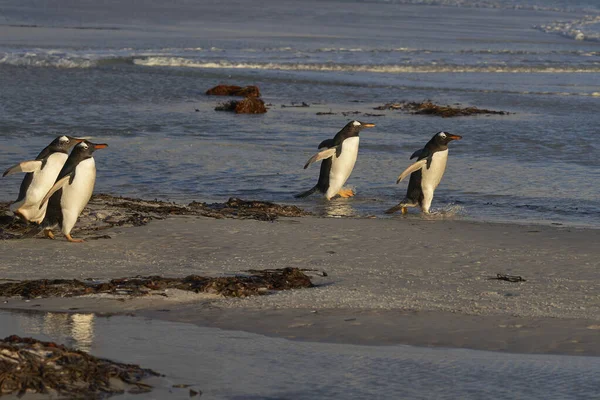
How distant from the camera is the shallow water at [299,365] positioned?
4043mm

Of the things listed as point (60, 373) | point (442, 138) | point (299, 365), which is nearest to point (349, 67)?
point (442, 138)

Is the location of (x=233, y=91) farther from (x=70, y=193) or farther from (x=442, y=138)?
(x=70, y=193)

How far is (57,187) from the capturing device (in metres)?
7.22

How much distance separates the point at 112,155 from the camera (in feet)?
37.2

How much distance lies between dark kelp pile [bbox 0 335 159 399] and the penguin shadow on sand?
2999 mm

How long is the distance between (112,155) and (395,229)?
4501mm

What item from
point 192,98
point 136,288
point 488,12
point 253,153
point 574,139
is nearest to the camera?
point 136,288

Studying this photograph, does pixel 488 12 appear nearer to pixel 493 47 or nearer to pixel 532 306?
pixel 493 47

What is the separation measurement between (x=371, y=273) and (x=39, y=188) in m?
2.71

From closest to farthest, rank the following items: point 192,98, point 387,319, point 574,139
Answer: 1. point 387,319
2. point 574,139
3. point 192,98

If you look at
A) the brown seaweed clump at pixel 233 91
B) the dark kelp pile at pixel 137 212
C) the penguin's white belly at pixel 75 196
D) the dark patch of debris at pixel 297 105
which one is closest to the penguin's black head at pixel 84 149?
the penguin's white belly at pixel 75 196

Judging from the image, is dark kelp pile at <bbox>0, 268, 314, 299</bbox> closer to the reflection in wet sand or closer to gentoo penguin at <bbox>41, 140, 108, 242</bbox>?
the reflection in wet sand

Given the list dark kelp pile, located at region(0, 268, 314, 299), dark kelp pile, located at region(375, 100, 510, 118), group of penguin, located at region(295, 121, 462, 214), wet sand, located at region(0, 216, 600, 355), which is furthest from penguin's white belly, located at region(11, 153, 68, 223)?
dark kelp pile, located at region(375, 100, 510, 118)

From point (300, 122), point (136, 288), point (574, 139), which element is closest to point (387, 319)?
point (136, 288)
